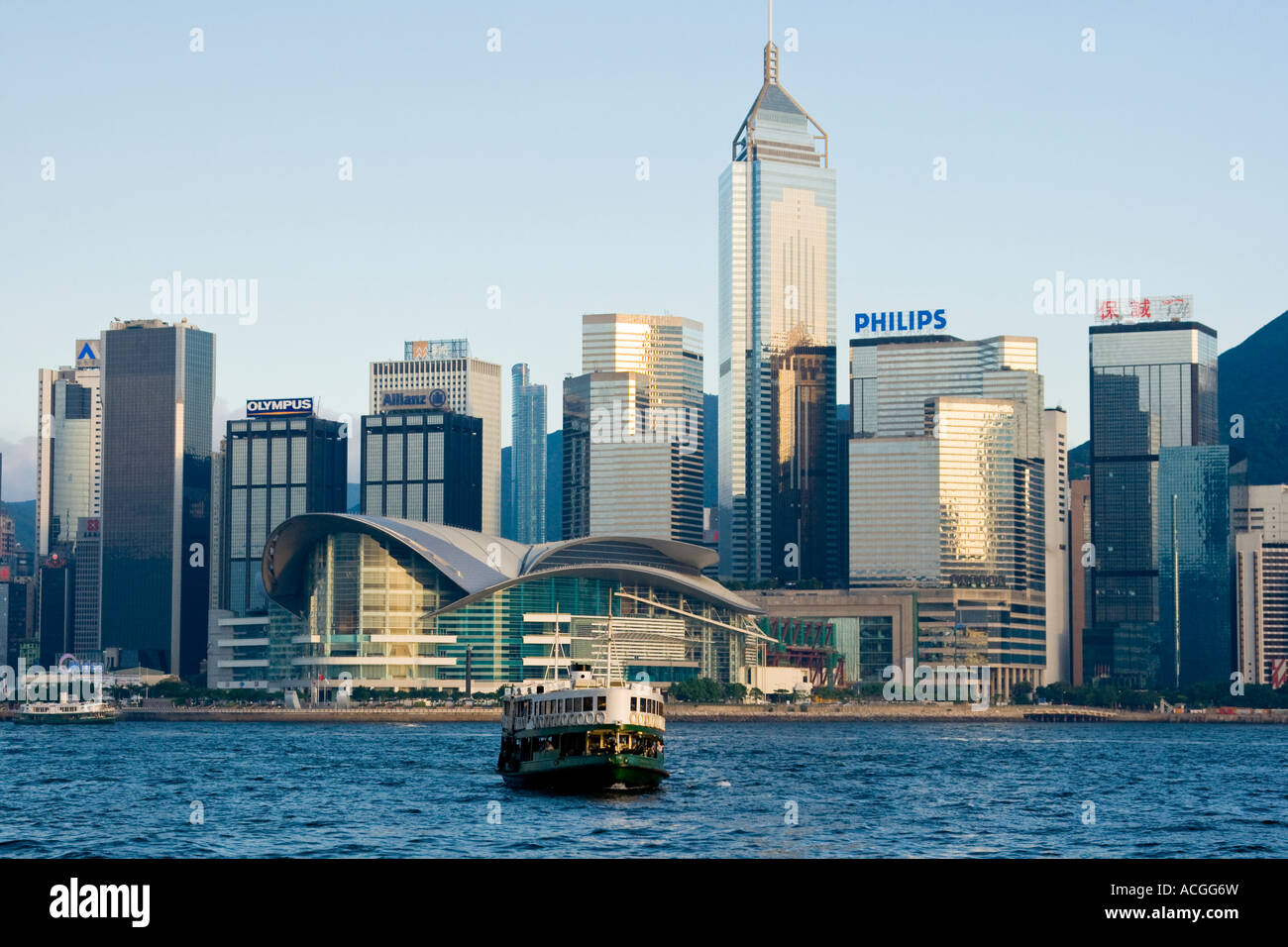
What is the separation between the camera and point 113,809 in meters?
79.0

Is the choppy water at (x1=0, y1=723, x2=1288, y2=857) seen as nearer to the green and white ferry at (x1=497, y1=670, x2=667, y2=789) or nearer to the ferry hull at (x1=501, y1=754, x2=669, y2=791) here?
the ferry hull at (x1=501, y1=754, x2=669, y2=791)

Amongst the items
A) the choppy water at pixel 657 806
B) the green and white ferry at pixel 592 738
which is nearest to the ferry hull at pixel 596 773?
the green and white ferry at pixel 592 738

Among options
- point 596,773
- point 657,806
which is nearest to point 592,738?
point 596,773

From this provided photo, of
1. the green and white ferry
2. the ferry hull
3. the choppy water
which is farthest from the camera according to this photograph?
the green and white ferry

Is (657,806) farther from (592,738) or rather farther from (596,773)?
(592,738)

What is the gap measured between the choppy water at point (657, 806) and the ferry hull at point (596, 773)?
117 centimetres

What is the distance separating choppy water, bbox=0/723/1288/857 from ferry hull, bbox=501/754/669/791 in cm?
117

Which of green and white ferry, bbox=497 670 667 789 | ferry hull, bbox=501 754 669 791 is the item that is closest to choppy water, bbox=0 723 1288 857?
ferry hull, bbox=501 754 669 791

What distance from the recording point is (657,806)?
77.2 metres

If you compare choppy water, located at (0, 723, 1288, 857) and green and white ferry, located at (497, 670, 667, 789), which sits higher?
green and white ferry, located at (497, 670, 667, 789)

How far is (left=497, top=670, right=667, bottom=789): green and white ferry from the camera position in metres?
84.2

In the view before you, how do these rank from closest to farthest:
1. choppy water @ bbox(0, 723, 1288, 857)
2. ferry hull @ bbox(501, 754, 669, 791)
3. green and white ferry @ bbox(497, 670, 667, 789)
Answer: choppy water @ bbox(0, 723, 1288, 857) → ferry hull @ bbox(501, 754, 669, 791) → green and white ferry @ bbox(497, 670, 667, 789)

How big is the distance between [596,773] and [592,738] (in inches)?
67.8
